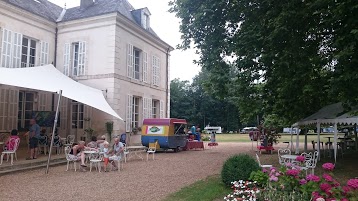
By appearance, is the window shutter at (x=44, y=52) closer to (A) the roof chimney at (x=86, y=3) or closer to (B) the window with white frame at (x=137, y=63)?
(A) the roof chimney at (x=86, y=3)

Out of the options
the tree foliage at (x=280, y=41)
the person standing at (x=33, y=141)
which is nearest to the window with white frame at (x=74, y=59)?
the person standing at (x=33, y=141)

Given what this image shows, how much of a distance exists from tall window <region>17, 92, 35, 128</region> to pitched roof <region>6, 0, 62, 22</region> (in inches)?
135

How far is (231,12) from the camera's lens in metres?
8.35

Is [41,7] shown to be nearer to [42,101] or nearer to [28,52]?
[28,52]

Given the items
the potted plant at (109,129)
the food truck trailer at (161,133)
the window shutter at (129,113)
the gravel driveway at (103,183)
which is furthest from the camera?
the window shutter at (129,113)

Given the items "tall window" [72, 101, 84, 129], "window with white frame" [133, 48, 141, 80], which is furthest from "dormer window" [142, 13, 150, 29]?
"tall window" [72, 101, 84, 129]

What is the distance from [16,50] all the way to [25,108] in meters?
2.33

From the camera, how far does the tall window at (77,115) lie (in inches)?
533

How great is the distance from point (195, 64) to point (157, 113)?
8.23 m

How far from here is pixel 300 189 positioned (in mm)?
4180

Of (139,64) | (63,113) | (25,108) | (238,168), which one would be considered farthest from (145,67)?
(238,168)

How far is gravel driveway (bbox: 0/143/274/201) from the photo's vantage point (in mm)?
5429

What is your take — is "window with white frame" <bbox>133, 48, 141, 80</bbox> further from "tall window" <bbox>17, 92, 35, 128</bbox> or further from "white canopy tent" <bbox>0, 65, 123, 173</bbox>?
"white canopy tent" <bbox>0, 65, 123, 173</bbox>

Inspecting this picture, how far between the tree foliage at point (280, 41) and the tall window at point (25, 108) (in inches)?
281
